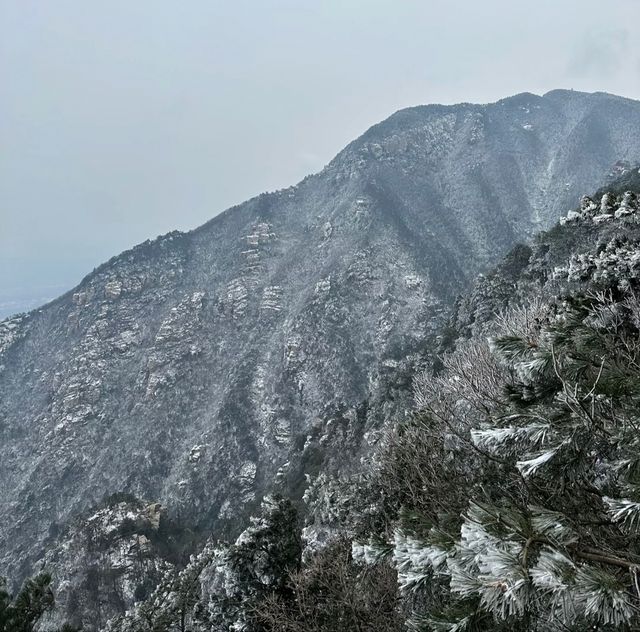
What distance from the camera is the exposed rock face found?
178 feet

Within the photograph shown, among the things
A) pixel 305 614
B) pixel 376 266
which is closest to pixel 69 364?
pixel 376 266

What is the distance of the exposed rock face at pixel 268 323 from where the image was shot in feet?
178

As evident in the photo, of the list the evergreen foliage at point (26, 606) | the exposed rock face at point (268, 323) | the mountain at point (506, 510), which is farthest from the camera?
the exposed rock face at point (268, 323)

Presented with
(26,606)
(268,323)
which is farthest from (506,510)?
(268,323)

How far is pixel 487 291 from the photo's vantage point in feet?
135

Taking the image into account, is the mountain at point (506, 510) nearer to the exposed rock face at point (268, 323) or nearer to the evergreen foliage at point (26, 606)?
the evergreen foliage at point (26, 606)

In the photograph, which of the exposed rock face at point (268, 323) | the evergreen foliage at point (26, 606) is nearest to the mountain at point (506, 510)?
the evergreen foliage at point (26, 606)

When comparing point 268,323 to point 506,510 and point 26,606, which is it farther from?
point 506,510

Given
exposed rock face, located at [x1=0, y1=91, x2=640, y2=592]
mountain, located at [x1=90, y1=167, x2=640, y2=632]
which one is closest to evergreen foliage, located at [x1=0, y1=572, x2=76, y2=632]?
mountain, located at [x1=90, y1=167, x2=640, y2=632]

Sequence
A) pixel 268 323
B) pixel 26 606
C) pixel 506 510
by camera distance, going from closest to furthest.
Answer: pixel 506 510, pixel 26 606, pixel 268 323

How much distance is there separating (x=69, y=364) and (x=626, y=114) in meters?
135

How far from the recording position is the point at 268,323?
69562 mm

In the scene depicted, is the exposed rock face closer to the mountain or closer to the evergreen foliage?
the mountain

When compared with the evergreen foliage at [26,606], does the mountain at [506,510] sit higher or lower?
higher
